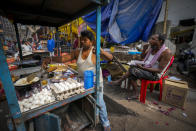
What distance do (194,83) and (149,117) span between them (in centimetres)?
341

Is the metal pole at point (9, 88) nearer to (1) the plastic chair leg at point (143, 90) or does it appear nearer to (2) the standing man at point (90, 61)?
(2) the standing man at point (90, 61)

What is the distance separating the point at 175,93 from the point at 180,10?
9.02 meters

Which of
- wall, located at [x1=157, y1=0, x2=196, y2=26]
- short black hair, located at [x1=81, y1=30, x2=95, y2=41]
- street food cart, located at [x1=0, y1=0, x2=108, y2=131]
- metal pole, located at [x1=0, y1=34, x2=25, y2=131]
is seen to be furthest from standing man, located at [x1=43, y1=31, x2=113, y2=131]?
wall, located at [x1=157, y1=0, x2=196, y2=26]

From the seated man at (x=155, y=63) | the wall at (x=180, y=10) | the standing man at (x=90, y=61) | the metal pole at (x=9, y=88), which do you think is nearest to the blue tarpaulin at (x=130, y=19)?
the seated man at (x=155, y=63)

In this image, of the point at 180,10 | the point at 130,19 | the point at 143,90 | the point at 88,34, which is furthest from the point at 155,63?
the point at 180,10

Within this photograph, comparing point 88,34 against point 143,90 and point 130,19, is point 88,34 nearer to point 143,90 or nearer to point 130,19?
point 143,90

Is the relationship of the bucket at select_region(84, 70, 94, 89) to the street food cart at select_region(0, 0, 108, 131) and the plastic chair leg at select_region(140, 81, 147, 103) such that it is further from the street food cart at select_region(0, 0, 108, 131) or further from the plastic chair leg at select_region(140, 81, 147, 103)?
the plastic chair leg at select_region(140, 81, 147, 103)

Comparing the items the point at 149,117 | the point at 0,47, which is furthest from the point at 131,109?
the point at 0,47

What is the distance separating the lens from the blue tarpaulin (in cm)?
311

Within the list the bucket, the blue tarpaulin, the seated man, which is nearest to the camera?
the bucket

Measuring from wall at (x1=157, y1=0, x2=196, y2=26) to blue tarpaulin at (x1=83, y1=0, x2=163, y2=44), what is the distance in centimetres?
644

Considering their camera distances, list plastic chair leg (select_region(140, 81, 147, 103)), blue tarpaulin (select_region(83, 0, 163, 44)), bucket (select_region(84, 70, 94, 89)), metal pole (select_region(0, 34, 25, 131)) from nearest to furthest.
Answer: metal pole (select_region(0, 34, 25, 131)), bucket (select_region(84, 70, 94, 89)), plastic chair leg (select_region(140, 81, 147, 103)), blue tarpaulin (select_region(83, 0, 163, 44))

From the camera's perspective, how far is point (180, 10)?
786cm

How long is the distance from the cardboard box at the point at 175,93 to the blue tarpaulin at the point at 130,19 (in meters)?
1.83
